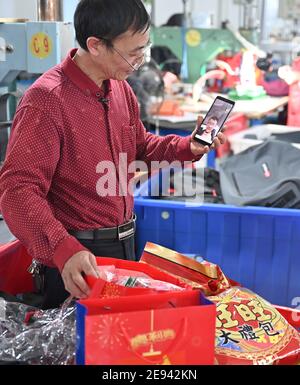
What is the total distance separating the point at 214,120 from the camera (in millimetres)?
1409

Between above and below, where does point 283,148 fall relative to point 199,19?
below

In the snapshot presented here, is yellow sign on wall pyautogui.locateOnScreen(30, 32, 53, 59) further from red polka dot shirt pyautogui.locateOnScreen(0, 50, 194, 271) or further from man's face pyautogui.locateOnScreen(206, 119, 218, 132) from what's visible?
man's face pyautogui.locateOnScreen(206, 119, 218, 132)

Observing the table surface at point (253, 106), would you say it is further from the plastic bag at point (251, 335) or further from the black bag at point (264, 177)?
the plastic bag at point (251, 335)

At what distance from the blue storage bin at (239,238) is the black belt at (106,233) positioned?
1.54 ft

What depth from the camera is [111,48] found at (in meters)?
1.24

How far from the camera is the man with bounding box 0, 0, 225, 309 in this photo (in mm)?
1102

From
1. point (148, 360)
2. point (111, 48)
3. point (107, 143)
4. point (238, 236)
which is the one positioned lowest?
point (238, 236)

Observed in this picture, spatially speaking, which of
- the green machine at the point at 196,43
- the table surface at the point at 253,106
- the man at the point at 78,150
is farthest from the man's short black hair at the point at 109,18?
the green machine at the point at 196,43

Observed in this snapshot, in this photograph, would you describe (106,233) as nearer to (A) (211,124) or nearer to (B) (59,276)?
(B) (59,276)

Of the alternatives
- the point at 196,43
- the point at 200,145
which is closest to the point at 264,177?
the point at 200,145
